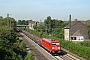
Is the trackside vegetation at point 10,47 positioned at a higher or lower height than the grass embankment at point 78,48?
higher

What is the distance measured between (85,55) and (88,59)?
171cm

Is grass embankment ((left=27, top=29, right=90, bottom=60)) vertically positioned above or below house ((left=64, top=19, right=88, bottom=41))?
below

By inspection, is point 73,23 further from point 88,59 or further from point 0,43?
point 0,43

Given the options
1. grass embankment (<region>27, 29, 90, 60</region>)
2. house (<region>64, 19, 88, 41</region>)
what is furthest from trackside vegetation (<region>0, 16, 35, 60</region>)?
house (<region>64, 19, 88, 41</region>)

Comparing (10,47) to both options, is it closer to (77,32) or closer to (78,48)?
(78,48)

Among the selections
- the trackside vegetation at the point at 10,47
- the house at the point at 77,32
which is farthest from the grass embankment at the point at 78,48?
the house at the point at 77,32

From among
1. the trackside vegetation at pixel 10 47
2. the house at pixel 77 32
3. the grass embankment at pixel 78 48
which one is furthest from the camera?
the house at pixel 77 32

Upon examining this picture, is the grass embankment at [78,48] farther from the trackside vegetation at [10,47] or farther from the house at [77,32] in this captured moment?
the house at [77,32]

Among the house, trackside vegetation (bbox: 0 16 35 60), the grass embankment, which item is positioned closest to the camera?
trackside vegetation (bbox: 0 16 35 60)

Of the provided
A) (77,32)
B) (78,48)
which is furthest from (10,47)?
(77,32)

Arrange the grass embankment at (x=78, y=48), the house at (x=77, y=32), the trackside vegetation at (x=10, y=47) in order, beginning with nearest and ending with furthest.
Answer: the trackside vegetation at (x=10, y=47) < the grass embankment at (x=78, y=48) < the house at (x=77, y=32)

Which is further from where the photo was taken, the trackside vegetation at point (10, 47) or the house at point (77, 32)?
the house at point (77, 32)

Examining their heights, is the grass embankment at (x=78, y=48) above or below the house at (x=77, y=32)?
below

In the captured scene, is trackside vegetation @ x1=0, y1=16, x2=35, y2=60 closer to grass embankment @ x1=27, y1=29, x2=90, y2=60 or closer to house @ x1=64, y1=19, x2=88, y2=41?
grass embankment @ x1=27, y1=29, x2=90, y2=60
